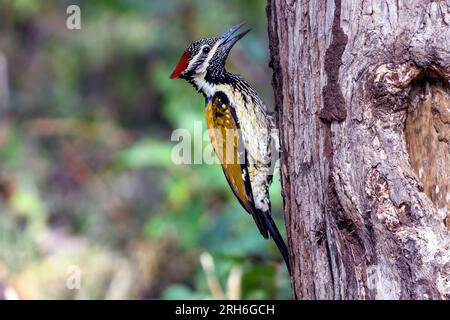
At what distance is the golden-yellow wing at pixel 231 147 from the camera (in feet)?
13.9

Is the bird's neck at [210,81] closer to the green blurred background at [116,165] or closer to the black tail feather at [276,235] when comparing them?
the black tail feather at [276,235]

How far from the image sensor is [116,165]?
284 inches

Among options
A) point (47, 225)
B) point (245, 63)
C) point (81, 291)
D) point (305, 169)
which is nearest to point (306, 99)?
point (305, 169)

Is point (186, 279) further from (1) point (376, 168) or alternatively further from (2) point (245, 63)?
(1) point (376, 168)

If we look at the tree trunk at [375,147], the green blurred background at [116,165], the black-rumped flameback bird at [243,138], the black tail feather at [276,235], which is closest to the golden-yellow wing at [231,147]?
the black-rumped flameback bird at [243,138]

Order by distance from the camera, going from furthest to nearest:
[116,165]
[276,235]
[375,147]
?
[116,165] → [276,235] → [375,147]

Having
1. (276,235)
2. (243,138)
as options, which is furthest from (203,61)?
(276,235)

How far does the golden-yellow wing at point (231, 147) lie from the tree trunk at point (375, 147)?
1.40m

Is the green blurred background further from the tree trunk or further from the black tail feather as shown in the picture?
the tree trunk

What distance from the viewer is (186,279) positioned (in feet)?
24.9

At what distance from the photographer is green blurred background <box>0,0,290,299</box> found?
633 cm

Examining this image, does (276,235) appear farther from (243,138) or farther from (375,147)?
(375,147)

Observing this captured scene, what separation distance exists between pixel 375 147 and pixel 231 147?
5.73 feet
